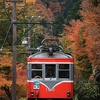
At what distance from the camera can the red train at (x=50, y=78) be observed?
820 inches

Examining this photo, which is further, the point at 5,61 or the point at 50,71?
the point at 5,61

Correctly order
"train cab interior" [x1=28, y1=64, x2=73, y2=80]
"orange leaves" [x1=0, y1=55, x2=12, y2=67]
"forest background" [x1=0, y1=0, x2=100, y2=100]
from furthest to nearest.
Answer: "orange leaves" [x1=0, y1=55, x2=12, y2=67] < "forest background" [x1=0, y1=0, x2=100, y2=100] < "train cab interior" [x1=28, y1=64, x2=73, y2=80]

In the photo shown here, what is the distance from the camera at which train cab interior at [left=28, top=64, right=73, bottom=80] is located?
20.8 m

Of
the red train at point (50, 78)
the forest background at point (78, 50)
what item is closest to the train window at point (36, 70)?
the red train at point (50, 78)

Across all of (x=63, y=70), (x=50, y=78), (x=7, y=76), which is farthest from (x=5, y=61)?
(x=63, y=70)

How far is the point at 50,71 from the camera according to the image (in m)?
20.9

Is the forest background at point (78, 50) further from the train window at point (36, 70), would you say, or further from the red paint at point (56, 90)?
the red paint at point (56, 90)

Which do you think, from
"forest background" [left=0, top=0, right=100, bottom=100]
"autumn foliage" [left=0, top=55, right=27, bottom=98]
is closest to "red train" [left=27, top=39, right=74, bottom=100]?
"forest background" [left=0, top=0, right=100, bottom=100]

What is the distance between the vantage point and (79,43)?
119 feet

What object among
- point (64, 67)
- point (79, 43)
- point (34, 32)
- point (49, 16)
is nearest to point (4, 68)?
→ point (79, 43)

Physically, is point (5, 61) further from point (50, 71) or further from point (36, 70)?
→ point (50, 71)

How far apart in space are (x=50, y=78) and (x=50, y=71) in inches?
13.4

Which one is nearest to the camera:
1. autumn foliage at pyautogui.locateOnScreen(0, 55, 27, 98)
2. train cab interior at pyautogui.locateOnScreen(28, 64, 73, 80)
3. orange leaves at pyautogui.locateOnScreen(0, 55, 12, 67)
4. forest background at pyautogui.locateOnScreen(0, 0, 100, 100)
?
train cab interior at pyautogui.locateOnScreen(28, 64, 73, 80)

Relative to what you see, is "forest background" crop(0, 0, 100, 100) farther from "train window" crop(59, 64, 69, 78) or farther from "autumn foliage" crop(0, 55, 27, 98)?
"train window" crop(59, 64, 69, 78)
